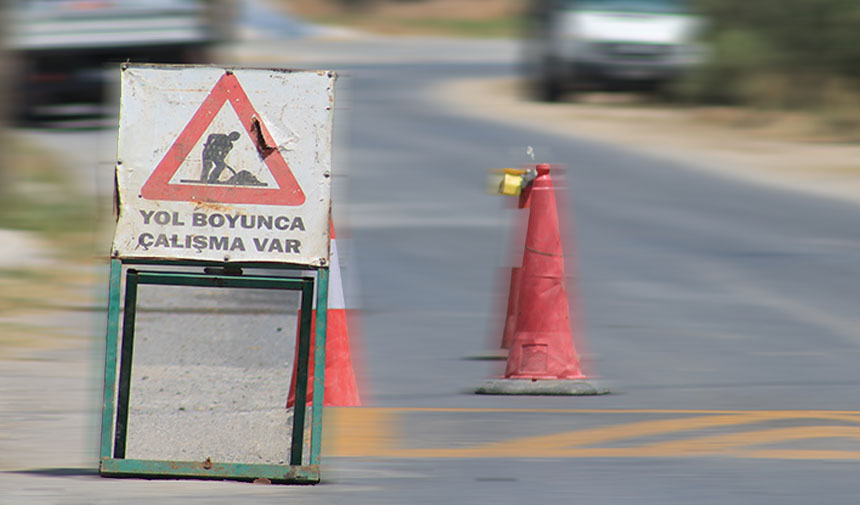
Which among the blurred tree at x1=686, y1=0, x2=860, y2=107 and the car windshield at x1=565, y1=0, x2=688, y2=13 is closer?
the blurred tree at x1=686, y1=0, x2=860, y2=107

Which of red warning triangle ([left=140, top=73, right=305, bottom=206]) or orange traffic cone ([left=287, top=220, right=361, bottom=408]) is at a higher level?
red warning triangle ([left=140, top=73, right=305, bottom=206])

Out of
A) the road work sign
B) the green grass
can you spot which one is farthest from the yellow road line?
the green grass

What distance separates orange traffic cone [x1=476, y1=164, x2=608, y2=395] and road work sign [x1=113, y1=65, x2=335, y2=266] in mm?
2131

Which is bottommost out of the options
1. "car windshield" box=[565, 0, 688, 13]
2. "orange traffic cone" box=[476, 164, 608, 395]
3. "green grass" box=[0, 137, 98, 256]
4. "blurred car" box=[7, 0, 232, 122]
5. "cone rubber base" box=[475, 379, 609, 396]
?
"cone rubber base" box=[475, 379, 609, 396]

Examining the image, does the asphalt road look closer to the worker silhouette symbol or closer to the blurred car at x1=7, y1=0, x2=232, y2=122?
the worker silhouette symbol

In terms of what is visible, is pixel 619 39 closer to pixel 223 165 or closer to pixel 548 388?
pixel 548 388

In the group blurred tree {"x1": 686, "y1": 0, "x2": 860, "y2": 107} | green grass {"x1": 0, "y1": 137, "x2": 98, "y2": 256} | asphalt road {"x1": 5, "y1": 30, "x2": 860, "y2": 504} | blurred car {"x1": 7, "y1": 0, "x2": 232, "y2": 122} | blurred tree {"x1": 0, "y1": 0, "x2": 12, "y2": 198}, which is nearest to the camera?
asphalt road {"x1": 5, "y1": 30, "x2": 860, "y2": 504}

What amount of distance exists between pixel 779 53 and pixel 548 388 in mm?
21500

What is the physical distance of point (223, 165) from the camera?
17.7 ft

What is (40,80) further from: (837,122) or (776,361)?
(776,361)

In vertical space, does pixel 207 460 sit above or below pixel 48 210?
below

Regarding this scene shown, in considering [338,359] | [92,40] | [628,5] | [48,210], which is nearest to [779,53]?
[628,5]

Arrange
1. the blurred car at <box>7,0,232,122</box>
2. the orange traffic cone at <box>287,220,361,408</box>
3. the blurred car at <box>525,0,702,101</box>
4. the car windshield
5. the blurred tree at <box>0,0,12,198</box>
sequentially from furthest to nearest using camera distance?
the car windshield → the blurred car at <box>525,0,702,101</box> → the blurred car at <box>7,0,232,122</box> → the blurred tree at <box>0,0,12,198</box> → the orange traffic cone at <box>287,220,361,408</box>

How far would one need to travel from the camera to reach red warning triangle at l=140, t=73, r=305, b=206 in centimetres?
538
